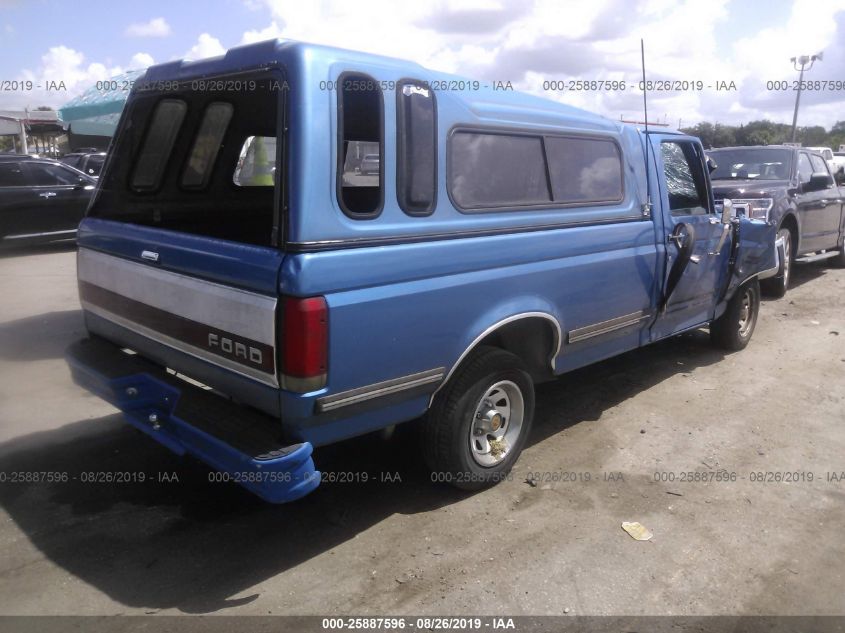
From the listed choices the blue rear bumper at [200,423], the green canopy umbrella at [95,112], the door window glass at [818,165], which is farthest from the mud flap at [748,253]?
the green canopy umbrella at [95,112]

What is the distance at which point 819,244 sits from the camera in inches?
389

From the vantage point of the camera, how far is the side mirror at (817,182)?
934 centimetres

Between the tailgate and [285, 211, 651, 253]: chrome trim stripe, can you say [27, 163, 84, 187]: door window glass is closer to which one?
the tailgate

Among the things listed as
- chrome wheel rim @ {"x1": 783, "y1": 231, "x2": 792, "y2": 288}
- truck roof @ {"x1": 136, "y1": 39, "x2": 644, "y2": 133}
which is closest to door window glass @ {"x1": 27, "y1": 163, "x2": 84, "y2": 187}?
→ truck roof @ {"x1": 136, "y1": 39, "x2": 644, "y2": 133}

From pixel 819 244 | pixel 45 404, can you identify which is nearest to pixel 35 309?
pixel 45 404

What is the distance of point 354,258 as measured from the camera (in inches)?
114

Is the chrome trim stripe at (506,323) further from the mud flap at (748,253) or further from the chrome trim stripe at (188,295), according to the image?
the mud flap at (748,253)

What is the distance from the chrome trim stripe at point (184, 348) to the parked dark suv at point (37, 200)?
877 centimetres

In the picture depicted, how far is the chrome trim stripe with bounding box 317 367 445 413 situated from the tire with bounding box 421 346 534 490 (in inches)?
10.2

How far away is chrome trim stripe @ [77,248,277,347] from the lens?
2840 millimetres

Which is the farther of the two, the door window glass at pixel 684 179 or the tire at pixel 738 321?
the tire at pixel 738 321

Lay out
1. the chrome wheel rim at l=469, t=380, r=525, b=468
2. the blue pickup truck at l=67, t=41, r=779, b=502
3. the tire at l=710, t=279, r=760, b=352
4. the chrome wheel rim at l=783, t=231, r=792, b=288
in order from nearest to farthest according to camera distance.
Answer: the blue pickup truck at l=67, t=41, r=779, b=502
the chrome wheel rim at l=469, t=380, r=525, b=468
the tire at l=710, t=279, r=760, b=352
the chrome wheel rim at l=783, t=231, r=792, b=288

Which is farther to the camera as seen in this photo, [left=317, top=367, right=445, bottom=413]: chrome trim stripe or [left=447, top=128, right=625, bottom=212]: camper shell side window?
[left=447, top=128, right=625, bottom=212]: camper shell side window

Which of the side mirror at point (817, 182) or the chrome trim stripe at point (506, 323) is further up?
the side mirror at point (817, 182)
